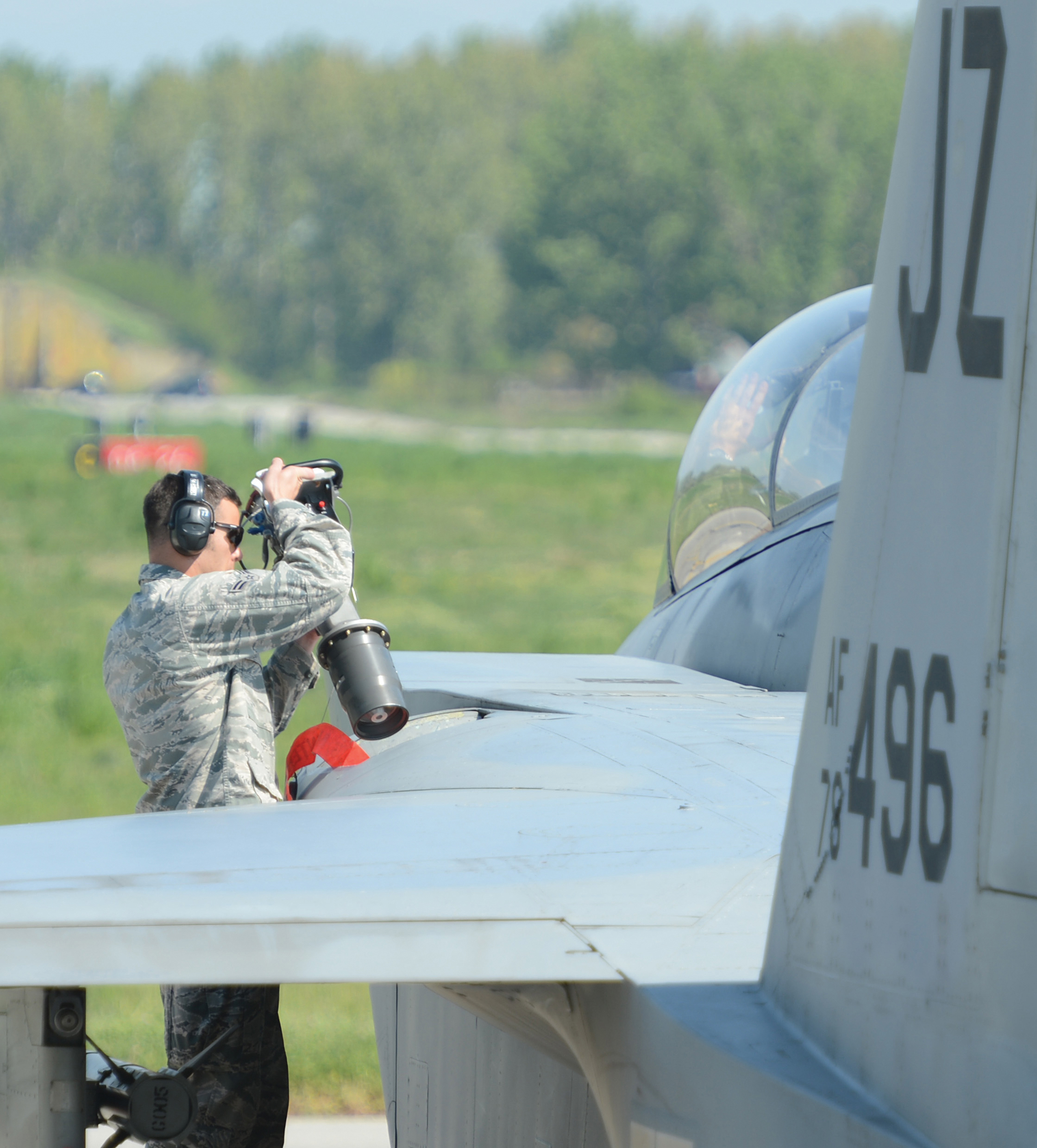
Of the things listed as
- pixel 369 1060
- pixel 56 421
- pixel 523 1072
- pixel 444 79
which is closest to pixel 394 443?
pixel 56 421

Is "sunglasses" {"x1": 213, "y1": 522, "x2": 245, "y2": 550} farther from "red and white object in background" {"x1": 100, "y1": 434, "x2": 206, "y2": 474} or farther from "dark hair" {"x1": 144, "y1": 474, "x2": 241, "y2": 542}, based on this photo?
"red and white object in background" {"x1": 100, "y1": 434, "x2": 206, "y2": 474}

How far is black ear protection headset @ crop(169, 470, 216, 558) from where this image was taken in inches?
137

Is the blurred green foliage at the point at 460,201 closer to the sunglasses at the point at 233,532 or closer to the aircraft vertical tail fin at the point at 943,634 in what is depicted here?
the sunglasses at the point at 233,532

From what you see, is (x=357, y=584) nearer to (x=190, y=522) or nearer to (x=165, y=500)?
(x=165, y=500)

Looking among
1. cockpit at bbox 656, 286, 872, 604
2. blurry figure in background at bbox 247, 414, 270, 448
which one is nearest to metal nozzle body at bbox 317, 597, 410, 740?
cockpit at bbox 656, 286, 872, 604

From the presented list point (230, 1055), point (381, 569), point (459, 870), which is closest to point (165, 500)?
point (230, 1055)

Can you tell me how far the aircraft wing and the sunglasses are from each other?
0.68m

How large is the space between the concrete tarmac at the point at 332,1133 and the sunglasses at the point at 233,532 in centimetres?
273

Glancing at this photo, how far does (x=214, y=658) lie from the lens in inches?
135

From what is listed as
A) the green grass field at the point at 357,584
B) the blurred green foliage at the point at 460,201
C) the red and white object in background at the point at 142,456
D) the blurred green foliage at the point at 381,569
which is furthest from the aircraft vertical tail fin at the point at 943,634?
the blurred green foliage at the point at 460,201

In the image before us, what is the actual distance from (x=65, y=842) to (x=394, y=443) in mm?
48616

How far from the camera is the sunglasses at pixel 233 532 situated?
12.0ft

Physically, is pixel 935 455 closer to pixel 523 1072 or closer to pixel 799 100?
pixel 523 1072

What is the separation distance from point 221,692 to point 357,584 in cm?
1605
